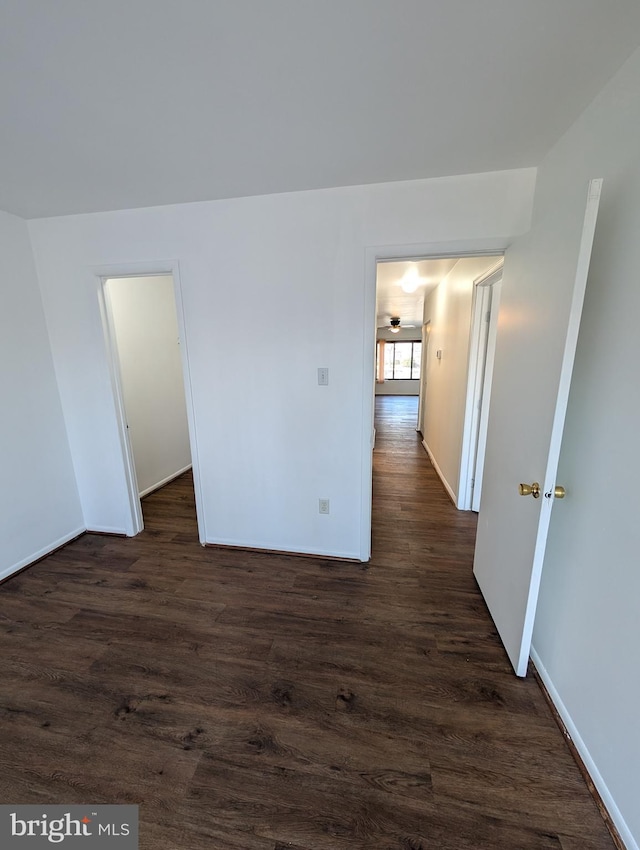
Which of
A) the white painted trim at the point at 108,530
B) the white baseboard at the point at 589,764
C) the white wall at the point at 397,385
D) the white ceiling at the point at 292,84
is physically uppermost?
the white ceiling at the point at 292,84

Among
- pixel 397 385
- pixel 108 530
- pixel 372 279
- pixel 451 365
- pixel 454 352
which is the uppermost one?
pixel 372 279

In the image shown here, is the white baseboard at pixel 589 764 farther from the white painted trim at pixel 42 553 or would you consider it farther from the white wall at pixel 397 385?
the white wall at pixel 397 385

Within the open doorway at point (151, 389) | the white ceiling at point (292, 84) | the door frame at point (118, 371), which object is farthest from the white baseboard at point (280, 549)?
the white ceiling at point (292, 84)

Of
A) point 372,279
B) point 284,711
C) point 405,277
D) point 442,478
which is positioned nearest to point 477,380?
point 442,478

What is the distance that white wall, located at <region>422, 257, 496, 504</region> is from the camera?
3.06 meters

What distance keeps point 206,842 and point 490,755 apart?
40.0 inches

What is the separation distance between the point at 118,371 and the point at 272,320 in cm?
138

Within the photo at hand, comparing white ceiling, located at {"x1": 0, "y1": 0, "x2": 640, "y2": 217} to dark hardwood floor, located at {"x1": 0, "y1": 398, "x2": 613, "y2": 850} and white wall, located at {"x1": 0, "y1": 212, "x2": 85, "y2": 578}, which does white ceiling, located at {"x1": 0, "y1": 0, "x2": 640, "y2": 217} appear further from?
dark hardwood floor, located at {"x1": 0, "y1": 398, "x2": 613, "y2": 850}

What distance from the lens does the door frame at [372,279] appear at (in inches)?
71.9

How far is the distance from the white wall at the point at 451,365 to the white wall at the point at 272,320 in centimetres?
104

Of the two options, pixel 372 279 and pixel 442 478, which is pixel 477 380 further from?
pixel 372 279

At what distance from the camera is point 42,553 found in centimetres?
249

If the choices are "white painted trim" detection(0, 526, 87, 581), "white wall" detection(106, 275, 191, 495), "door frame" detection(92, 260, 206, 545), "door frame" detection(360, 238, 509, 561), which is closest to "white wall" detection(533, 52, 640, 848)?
"door frame" detection(360, 238, 509, 561)

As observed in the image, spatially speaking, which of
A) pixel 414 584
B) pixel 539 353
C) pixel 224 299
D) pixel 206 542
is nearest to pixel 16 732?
pixel 206 542
